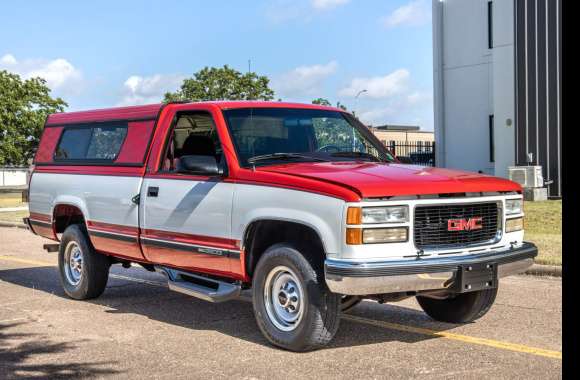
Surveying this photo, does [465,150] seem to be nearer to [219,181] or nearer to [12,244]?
[12,244]

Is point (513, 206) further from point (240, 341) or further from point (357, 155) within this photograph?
point (240, 341)

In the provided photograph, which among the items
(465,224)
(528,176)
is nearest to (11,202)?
(528,176)

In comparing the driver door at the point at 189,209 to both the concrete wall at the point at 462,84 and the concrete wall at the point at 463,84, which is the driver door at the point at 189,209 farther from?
the concrete wall at the point at 462,84

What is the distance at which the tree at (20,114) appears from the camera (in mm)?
50312

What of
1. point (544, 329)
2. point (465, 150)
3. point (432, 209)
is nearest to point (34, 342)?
point (432, 209)

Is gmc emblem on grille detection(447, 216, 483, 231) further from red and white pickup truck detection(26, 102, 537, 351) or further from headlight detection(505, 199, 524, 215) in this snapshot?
headlight detection(505, 199, 524, 215)

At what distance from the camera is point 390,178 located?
5.82 metres

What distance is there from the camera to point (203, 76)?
5288cm

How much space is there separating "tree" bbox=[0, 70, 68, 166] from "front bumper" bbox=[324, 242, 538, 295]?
47922 mm

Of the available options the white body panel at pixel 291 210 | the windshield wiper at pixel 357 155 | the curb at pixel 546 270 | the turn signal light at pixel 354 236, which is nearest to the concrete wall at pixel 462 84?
the curb at pixel 546 270

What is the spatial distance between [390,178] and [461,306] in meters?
1.77

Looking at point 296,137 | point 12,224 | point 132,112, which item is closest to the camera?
point 296,137

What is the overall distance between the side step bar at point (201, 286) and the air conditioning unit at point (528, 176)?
1648 centimetres

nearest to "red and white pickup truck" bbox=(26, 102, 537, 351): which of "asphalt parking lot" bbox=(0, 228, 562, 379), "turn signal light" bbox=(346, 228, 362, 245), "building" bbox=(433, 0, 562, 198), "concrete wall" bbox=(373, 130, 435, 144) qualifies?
"turn signal light" bbox=(346, 228, 362, 245)
